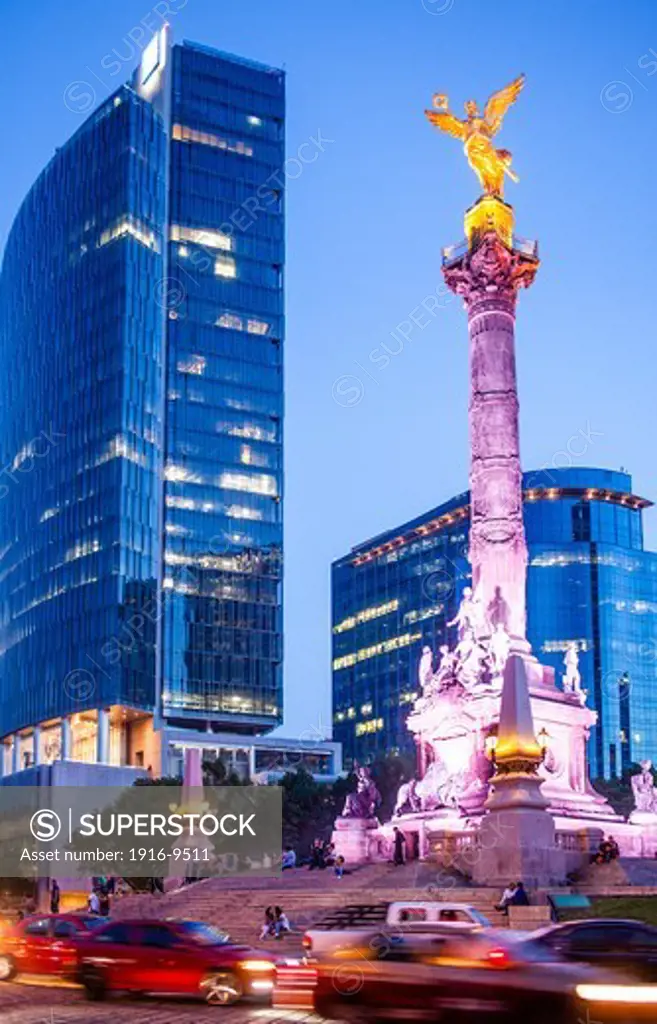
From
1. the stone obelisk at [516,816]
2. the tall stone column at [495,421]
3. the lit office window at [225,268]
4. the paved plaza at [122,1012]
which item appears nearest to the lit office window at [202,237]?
the lit office window at [225,268]

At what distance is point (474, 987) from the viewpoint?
15.7 m

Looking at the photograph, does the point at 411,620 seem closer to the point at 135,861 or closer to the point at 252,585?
the point at 252,585

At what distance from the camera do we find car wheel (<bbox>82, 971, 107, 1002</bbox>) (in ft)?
70.2

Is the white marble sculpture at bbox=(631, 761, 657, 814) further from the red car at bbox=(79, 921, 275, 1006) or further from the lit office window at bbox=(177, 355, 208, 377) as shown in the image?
the lit office window at bbox=(177, 355, 208, 377)

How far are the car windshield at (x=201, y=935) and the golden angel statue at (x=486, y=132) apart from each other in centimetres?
3975

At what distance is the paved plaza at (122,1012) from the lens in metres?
17.6

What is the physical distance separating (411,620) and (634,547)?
27.3m

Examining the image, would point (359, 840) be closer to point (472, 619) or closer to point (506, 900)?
point (472, 619)

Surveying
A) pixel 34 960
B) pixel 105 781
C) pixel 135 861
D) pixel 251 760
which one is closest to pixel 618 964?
pixel 34 960

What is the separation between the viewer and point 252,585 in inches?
4665

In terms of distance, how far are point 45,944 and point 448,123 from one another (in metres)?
→ 41.1

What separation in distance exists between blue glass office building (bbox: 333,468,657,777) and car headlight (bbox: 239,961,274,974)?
97.4 meters

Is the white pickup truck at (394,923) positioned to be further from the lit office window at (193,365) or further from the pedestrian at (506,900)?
the lit office window at (193,365)

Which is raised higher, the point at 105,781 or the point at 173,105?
the point at 173,105
